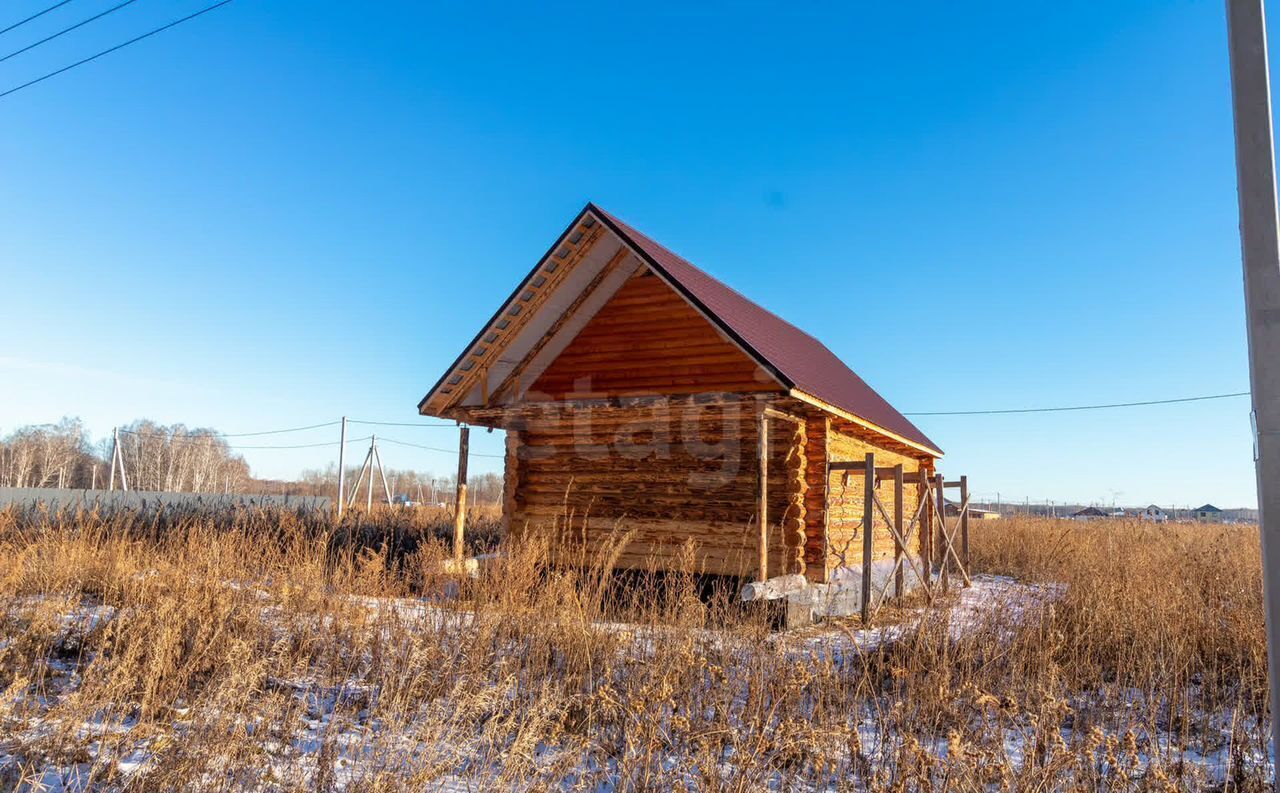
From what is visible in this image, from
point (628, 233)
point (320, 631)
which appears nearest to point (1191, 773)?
point (320, 631)

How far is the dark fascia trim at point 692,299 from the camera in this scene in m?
9.14

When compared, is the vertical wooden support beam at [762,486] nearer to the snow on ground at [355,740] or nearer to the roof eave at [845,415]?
the roof eave at [845,415]

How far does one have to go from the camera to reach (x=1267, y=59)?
3025 millimetres

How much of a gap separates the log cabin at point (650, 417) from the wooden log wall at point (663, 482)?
0.9 inches

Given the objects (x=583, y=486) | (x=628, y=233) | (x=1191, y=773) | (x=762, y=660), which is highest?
(x=628, y=233)

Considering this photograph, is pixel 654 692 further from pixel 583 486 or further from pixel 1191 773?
pixel 583 486

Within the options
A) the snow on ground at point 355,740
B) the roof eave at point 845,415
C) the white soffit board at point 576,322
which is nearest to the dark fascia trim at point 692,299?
the roof eave at point 845,415

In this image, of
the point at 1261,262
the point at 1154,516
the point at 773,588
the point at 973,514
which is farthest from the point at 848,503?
the point at 973,514

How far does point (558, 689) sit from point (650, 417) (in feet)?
23.0

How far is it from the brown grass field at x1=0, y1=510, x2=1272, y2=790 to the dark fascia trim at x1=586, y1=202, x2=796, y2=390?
3.16 meters

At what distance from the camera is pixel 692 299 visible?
9.91 metres

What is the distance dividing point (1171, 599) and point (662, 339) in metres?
6.94

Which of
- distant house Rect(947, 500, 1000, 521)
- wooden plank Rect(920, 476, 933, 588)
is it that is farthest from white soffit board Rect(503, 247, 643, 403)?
distant house Rect(947, 500, 1000, 521)

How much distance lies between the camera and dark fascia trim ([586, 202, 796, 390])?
9.14m
